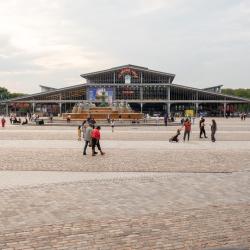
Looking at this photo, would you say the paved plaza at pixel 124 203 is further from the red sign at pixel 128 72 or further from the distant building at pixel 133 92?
A: the distant building at pixel 133 92

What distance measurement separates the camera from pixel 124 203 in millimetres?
9719

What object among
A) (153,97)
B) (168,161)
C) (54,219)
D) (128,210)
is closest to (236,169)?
(168,161)

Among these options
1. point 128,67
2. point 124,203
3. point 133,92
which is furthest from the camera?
point 133,92

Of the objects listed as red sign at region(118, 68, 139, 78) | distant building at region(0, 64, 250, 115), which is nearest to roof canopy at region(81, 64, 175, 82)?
distant building at region(0, 64, 250, 115)

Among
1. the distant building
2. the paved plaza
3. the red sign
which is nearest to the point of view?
the paved plaza

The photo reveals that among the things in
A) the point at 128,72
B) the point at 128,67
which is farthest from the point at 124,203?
the point at 128,67

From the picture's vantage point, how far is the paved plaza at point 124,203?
23.8ft

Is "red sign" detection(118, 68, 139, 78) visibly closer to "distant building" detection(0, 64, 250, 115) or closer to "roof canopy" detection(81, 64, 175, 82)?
"distant building" detection(0, 64, 250, 115)

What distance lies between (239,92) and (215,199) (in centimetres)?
14896

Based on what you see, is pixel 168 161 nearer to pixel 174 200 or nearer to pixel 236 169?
pixel 236 169

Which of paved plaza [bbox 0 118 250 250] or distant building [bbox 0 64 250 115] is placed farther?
distant building [bbox 0 64 250 115]

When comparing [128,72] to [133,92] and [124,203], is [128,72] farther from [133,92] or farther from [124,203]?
[124,203]

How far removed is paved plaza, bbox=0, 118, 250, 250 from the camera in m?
7.25

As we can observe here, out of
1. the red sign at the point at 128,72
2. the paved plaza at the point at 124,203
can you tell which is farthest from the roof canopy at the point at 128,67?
the paved plaza at the point at 124,203
